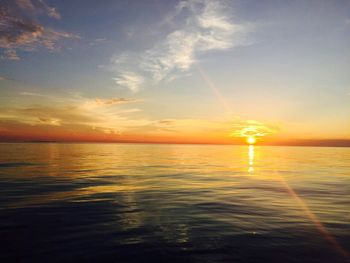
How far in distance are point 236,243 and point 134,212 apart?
20.9ft

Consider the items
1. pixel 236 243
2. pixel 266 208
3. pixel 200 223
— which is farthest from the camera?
pixel 266 208

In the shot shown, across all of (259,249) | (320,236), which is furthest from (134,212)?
(320,236)

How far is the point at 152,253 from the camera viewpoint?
8766 millimetres

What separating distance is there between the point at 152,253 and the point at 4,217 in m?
8.46

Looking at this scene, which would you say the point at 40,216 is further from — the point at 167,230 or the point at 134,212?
the point at 167,230

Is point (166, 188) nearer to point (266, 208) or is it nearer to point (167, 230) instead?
point (266, 208)

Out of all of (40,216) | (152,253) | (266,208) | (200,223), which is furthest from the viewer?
(266,208)

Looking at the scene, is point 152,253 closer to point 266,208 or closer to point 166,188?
point 266,208

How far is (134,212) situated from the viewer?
1439 centimetres

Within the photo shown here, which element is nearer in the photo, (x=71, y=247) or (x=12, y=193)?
(x=71, y=247)

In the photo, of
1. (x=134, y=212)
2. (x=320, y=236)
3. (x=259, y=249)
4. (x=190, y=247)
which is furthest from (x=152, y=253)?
(x=320, y=236)

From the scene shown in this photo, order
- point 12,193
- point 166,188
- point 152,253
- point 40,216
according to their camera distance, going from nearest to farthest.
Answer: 1. point 152,253
2. point 40,216
3. point 12,193
4. point 166,188

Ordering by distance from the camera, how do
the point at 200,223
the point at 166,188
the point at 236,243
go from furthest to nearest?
1. the point at 166,188
2. the point at 200,223
3. the point at 236,243

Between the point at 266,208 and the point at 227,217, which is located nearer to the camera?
the point at 227,217
